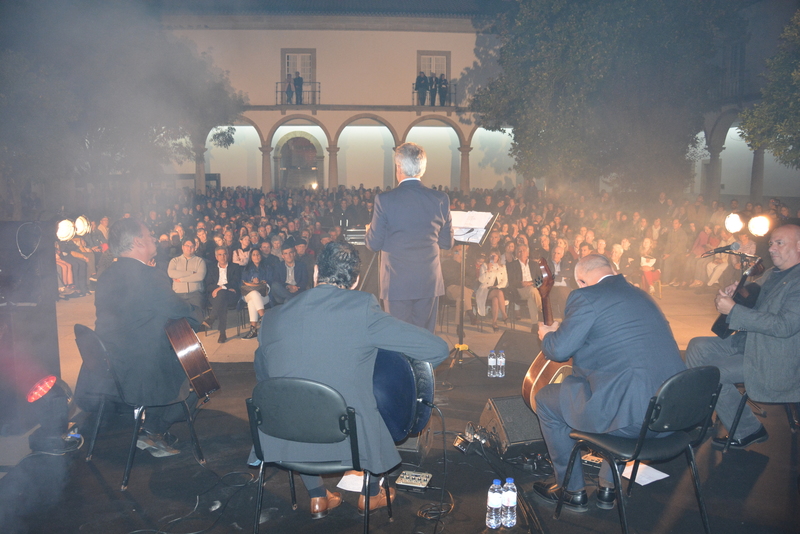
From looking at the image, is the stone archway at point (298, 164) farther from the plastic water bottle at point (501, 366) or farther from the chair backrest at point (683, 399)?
the chair backrest at point (683, 399)

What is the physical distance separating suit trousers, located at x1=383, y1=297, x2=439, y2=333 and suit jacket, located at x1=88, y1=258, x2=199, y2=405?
4.66 ft

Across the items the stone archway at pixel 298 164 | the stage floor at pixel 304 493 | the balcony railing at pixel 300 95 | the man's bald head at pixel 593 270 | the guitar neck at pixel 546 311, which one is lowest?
the stage floor at pixel 304 493

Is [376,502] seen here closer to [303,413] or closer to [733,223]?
[303,413]

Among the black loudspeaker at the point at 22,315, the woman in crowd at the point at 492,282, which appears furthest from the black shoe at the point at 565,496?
the woman in crowd at the point at 492,282

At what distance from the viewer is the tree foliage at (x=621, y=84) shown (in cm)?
1237

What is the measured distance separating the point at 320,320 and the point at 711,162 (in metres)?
19.9

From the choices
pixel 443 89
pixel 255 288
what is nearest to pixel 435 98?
pixel 443 89

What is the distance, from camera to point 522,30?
1508 cm

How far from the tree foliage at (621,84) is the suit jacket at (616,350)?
35.5 ft

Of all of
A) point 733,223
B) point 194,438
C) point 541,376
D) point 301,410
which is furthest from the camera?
point 733,223

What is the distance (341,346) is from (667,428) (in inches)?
62.6

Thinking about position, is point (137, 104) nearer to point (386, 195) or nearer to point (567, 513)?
point (386, 195)

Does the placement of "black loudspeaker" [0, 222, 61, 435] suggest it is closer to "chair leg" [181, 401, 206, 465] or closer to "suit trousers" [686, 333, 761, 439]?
"chair leg" [181, 401, 206, 465]

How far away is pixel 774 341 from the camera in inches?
147
